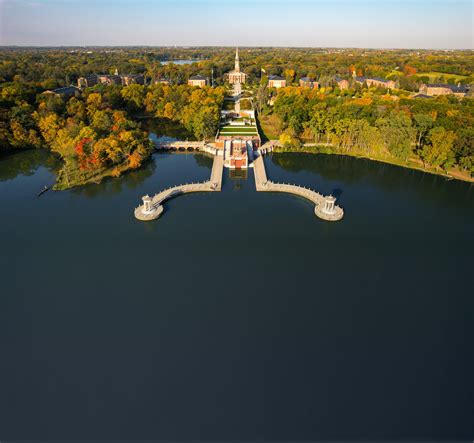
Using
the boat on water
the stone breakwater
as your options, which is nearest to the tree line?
the stone breakwater

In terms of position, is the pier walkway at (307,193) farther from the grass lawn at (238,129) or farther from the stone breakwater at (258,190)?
the grass lawn at (238,129)

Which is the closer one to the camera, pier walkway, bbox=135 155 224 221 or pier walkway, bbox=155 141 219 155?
pier walkway, bbox=135 155 224 221

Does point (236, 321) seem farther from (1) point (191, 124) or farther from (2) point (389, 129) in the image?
(1) point (191, 124)

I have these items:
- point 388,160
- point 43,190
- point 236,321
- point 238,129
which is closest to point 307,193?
point 388,160

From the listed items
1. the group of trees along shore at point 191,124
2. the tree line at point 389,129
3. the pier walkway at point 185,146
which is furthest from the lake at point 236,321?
the pier walkway at point 185,146

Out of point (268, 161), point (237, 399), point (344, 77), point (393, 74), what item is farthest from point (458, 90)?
point (237, 399)

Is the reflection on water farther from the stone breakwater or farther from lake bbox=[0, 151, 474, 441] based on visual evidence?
the stone breakwater
